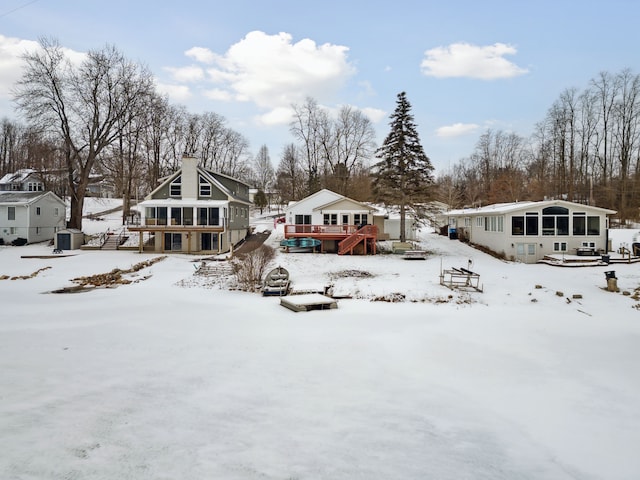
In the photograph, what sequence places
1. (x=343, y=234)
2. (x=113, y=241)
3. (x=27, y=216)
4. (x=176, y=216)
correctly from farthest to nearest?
(x=27, y=216)
(x=113, y=241)
(x=176, y=216)
(x=343, y=234)

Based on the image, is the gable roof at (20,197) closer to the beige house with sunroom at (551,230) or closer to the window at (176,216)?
the window at (176,216)

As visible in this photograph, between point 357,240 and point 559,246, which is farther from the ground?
point 357,240

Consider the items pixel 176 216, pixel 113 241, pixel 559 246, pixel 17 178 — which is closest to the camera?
pixel 559 246

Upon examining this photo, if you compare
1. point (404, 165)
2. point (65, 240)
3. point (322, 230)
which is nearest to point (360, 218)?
point (322, 230)

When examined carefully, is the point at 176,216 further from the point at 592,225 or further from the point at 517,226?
the point at 592,225

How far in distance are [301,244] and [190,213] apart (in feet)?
31.0

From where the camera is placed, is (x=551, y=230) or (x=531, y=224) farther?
(x=531, y=224)

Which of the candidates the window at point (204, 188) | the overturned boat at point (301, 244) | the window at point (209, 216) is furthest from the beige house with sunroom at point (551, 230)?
the window at point (204, 188)

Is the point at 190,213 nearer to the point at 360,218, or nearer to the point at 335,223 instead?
the point at 335,223

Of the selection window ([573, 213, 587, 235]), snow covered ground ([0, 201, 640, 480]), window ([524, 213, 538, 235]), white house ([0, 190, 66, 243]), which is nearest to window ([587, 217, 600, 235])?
window ([573, 213, 587, 235])

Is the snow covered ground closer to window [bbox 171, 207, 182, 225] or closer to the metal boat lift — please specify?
the metal boat lift

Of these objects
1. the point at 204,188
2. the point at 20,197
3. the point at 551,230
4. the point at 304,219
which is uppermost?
the point at 204,188

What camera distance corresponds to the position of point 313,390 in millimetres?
7434

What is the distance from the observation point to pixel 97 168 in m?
41.5
